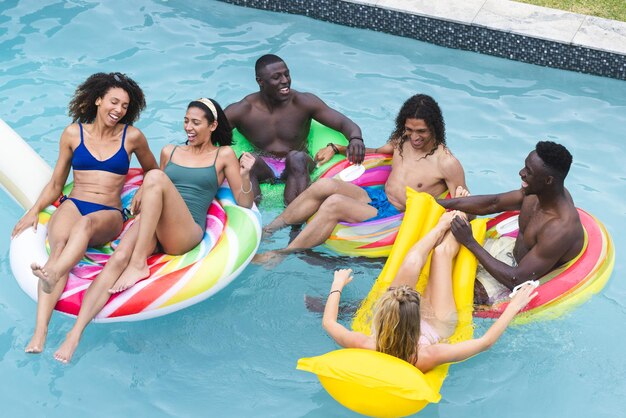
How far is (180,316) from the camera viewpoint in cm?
557

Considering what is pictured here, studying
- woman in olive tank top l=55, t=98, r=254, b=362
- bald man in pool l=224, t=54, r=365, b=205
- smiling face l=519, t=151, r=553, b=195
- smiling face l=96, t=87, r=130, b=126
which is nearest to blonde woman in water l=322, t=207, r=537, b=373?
smiling face l=519, t=151, r=553, b=195

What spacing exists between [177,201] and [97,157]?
0.77 metres

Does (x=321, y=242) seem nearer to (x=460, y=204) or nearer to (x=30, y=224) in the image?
(x=460, y=204)

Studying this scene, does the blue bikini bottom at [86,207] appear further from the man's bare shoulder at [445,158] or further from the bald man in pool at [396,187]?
the man's bare shoulder at [445,158]

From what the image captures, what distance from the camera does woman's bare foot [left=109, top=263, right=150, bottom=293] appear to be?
5.02 metres

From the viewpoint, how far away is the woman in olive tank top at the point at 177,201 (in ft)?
16.4

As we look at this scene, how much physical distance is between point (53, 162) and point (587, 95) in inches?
183

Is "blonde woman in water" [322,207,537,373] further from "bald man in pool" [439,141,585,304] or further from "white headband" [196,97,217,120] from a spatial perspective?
"white headband" [196,97,217,120]

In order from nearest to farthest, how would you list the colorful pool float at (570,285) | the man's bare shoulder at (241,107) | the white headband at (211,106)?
the colorful pool float at (570,285)
the white headband at (211,106)
the man's bare shoulder at (241,107)

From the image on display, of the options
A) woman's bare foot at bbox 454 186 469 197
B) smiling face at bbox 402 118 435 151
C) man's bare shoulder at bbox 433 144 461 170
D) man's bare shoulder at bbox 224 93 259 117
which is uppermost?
smiling face at bbox 402 118 435 151

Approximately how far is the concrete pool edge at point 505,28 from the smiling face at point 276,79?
2620 mm

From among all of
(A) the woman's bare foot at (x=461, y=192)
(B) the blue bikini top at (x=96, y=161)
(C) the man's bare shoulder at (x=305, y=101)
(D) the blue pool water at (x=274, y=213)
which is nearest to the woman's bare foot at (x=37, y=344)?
(D) the blue pool water at (x=274, y=213)

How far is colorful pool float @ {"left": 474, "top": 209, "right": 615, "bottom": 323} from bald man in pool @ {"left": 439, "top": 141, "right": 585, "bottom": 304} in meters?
0.06

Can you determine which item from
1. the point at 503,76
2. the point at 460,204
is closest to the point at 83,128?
the point at 460,204
